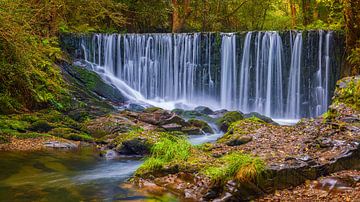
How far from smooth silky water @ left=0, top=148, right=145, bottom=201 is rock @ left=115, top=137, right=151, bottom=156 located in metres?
0.47

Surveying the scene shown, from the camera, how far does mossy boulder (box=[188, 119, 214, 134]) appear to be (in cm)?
1395

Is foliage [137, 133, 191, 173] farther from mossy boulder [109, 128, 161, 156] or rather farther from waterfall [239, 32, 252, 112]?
waterfall [239, 32, 252, 112]

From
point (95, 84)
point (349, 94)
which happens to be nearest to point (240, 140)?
point (349, 94)

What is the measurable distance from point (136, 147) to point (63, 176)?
233 centimetres

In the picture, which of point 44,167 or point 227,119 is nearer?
point 44,167

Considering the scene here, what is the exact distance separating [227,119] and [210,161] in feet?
23.4

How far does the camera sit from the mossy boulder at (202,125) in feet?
45.8

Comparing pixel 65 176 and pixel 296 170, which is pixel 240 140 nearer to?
pixel 296 170

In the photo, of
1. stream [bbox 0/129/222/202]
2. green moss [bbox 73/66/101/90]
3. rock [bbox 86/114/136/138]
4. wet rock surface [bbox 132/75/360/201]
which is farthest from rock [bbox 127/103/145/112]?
wet rock surface [bbox 132/75/360/201]

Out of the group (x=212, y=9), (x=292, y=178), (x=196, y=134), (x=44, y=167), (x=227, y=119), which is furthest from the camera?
(x=212, y=9)

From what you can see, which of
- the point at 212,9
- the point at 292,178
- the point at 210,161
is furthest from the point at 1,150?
the point at 212,9

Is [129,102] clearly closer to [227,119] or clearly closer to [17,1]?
[227,119]

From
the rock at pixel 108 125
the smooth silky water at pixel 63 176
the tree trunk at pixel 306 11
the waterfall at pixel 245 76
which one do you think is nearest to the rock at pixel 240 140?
the smooth silky water at pixel 63 176

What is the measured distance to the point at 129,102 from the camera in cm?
1816
